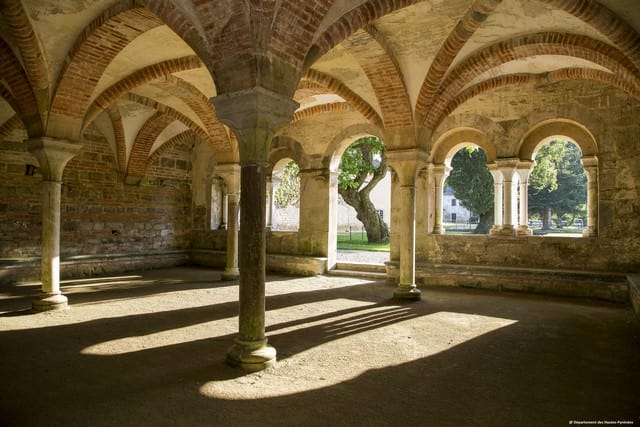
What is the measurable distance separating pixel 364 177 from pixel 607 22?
10626mm

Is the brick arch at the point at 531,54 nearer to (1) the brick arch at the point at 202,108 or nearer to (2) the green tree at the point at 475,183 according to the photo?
(1) the brick arch at the point at 202,108

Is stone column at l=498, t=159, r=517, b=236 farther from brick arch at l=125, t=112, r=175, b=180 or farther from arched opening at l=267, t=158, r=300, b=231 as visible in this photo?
arched opening at l=267, t=158, r=300, b=231

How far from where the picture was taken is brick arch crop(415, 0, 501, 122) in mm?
5281

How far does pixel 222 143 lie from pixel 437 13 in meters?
5.46

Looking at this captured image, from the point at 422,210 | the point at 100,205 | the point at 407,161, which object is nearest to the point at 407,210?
the point at 407,161

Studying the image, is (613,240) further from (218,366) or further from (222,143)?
(222,143)

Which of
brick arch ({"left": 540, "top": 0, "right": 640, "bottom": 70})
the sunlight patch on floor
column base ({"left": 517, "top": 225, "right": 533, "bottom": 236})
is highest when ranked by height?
brick arch ({"left": 540, "top": 0, "right": 640, "bottom": 70})

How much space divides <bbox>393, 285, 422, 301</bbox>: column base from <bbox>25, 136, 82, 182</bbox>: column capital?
5442 mm

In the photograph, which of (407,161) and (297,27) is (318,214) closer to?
(407,161)

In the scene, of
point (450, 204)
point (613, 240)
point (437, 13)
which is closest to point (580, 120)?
point (613, 240)

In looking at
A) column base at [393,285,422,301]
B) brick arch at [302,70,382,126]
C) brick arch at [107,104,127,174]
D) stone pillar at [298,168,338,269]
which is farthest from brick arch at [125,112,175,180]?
column base at [393,285,422,301]

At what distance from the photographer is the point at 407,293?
6.93 metres

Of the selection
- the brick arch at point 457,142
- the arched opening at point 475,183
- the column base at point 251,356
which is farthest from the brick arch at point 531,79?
the arched opening at point 475,183

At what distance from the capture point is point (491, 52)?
Answer: 6449 millimetres
